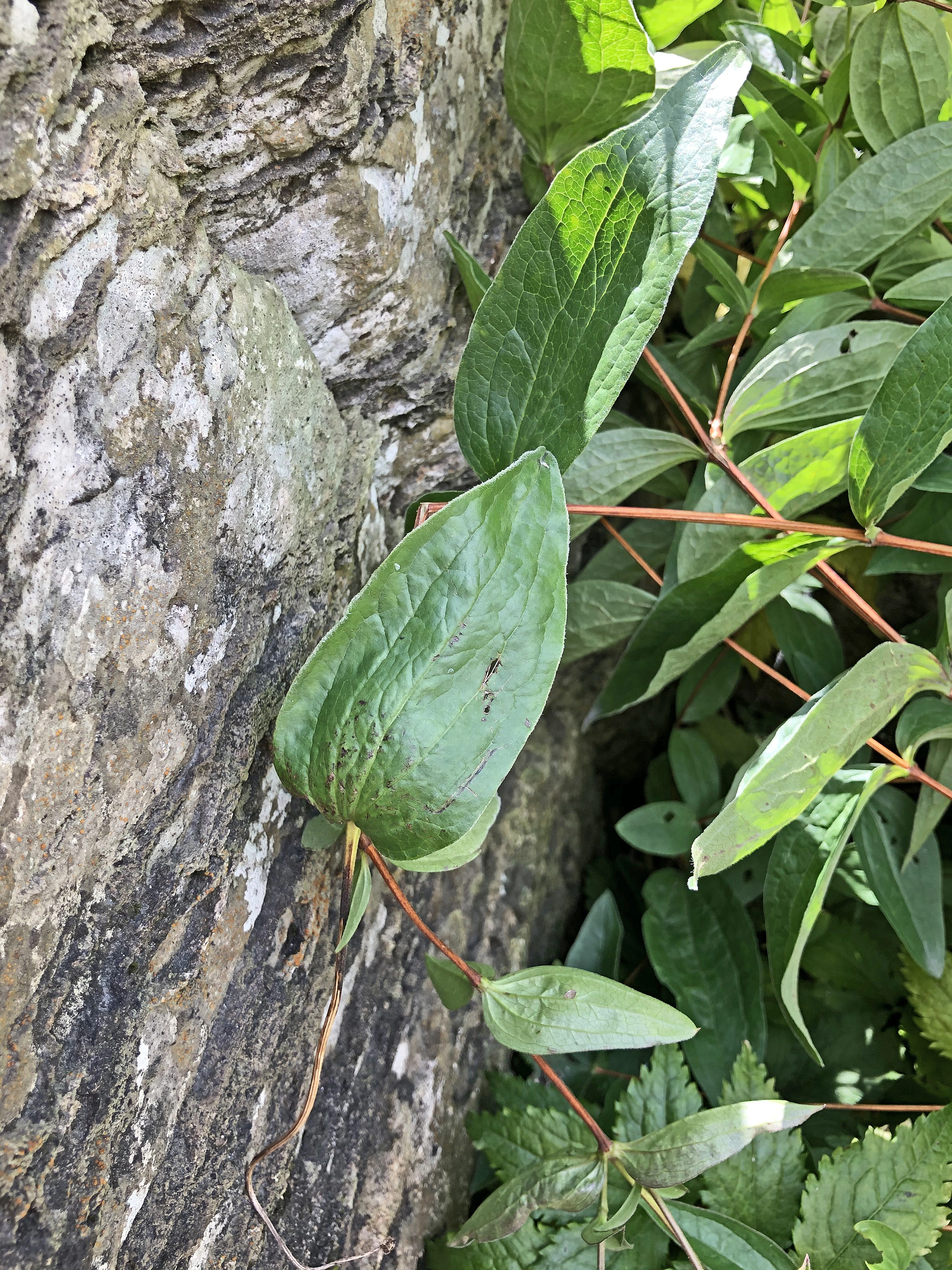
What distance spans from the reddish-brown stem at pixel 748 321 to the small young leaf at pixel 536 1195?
1.92 ft

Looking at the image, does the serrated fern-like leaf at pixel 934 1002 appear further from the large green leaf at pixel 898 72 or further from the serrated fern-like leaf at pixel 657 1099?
the large green leaf at pixel 898 72

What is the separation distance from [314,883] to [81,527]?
318 mm

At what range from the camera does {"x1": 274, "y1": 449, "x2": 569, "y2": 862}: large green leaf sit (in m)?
0.48

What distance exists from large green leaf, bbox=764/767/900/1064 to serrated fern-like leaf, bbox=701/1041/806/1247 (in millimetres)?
111

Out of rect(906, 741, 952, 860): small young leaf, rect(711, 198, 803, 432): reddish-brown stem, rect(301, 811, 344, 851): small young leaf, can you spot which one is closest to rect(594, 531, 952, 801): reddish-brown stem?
rect(906, 741, 952, 860): small young leaf

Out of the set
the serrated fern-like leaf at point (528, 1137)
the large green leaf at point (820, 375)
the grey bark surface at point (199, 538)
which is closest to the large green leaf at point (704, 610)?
the large green leaf at point (820, 375)

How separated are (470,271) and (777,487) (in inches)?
11.3

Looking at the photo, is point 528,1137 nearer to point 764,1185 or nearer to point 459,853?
point 764,1185

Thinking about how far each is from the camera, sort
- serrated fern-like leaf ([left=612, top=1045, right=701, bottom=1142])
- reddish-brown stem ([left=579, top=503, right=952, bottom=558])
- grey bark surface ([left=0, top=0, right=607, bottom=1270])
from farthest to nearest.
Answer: serrated fern-like leaf ([left=612, top=1045, right=701, bottom=1142])
reddish-brown stem ([left=579, top=503, right=952, bottom=558])
grey bark surface ([left=0, top=0, right=607, bottom=1270])

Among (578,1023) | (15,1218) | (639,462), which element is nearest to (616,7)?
(639,462)

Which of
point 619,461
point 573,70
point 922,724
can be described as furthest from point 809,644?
point 573,70

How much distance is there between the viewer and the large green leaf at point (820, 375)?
0.69 m

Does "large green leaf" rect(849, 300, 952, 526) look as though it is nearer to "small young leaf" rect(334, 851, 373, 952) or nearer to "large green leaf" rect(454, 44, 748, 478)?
"large green leaf" rect(454, 44, 748, 478)

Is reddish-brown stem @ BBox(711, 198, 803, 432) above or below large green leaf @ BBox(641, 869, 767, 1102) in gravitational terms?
above
